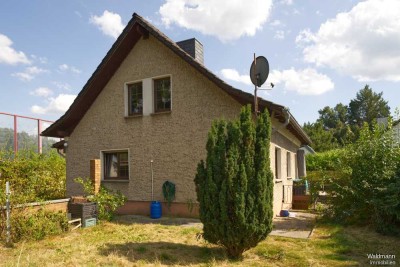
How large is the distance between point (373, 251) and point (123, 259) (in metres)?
5.24

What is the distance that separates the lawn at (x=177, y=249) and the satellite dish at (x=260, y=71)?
4286 millimetres

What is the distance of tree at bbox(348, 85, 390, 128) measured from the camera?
198ft

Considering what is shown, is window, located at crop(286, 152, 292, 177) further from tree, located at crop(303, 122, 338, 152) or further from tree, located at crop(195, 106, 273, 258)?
tree, located at crop(303, 122, 338, 152)

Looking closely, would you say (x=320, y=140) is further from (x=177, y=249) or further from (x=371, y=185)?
(x=177, y=249)

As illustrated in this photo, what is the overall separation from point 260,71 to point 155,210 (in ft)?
18.8

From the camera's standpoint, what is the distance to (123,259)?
221 inches

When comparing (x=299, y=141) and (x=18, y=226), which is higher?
(x=299, y=141)

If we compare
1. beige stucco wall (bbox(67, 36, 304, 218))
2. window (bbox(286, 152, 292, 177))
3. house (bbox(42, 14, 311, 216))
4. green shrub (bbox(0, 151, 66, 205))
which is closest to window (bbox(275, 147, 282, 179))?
house (bbox(42, 14, 311, 216))

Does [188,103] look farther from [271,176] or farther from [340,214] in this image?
[340,214]

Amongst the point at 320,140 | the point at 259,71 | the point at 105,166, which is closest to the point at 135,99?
the point at 105,166

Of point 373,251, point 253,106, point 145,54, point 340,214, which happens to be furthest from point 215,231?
point 145,54

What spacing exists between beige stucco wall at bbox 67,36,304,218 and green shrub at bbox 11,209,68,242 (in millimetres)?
3683

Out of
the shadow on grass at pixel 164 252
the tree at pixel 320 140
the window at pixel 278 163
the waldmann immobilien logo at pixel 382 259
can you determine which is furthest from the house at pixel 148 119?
the tree at pixel 320 140

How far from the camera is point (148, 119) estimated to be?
1116cm
